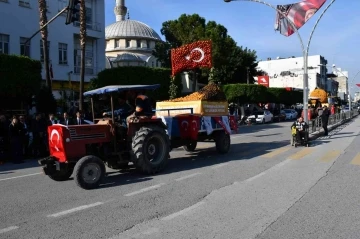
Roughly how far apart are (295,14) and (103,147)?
1369 centimetres

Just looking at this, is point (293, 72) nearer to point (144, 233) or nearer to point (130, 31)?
point (130, 31)

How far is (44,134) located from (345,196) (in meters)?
11.8

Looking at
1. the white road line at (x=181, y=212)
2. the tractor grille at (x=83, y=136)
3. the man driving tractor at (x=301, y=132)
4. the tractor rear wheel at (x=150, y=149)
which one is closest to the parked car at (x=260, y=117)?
the man driving tractor at (x=301, y=132)

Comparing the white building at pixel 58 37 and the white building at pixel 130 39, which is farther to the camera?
the white building at pixel 130 39

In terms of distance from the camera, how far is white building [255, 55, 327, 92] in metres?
92.6

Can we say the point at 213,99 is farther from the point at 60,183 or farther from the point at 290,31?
the point at 290,31

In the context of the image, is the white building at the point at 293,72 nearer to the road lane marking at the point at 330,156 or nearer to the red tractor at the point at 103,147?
the road lane marking at the point at 330,156

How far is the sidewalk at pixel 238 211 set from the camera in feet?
18.3

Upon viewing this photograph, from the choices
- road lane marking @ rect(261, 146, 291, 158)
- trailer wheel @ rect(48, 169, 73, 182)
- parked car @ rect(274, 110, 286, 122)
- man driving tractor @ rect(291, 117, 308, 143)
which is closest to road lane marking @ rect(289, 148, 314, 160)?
road lane marking @ rect(261, 146, 291, 158)

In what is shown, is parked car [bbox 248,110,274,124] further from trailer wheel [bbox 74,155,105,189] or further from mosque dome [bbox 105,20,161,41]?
mosque dome [bbox 105,20,161,41]

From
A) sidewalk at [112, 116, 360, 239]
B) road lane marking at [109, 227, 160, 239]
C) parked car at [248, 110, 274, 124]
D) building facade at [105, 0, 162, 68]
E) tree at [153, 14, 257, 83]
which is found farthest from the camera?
building facade at [105, 0, 162, 68]

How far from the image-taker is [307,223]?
5.95 m

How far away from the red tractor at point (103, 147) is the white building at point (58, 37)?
21.4m

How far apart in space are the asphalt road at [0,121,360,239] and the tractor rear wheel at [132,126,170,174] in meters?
0.34
